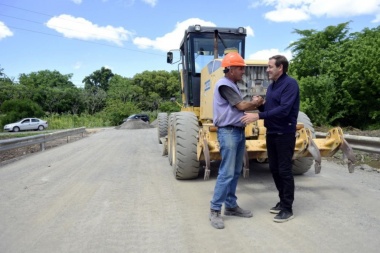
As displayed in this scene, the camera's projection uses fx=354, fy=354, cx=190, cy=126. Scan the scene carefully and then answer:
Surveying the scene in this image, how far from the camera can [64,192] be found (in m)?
6.19

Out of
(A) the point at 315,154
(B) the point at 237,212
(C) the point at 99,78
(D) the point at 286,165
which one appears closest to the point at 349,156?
(A) the point at 315,154

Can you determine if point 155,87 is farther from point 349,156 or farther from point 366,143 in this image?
point 349,156

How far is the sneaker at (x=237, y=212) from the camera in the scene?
4551 mm

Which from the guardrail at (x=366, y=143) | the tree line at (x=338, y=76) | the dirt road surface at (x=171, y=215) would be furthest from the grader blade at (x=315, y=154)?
the tree line at (x=338, y=76)

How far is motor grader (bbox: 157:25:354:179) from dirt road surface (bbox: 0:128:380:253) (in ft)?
1.57

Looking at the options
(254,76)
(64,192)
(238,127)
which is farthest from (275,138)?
(64,192)

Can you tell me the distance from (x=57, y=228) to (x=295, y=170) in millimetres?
4605

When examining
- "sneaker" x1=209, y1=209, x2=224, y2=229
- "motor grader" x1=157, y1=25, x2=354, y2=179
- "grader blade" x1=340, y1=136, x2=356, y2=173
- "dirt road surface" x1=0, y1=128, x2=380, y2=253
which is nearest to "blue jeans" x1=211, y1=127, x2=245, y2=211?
"sneaker" x1=209, y1=209, x2=224, y2=229

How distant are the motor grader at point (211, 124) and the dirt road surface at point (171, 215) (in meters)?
0.48

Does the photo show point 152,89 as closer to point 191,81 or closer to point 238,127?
point 191,81

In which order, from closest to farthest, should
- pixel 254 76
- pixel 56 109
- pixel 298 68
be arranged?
1. pixel 254 76
2. pixel 298 68
3. pixel 56 109

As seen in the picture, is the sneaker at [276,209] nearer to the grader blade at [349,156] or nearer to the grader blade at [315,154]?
the grader blade at [315,154]

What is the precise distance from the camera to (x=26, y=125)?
36.7 m

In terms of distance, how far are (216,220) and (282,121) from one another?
147 centimetres
